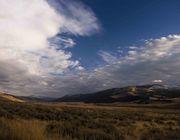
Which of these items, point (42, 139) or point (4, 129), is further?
point (4, 129)

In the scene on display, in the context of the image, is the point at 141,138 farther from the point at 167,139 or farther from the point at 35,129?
the point at 35,129

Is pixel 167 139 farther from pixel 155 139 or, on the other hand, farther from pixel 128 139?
pixel 128 139

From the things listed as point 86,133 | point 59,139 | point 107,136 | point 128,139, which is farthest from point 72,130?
point 59,139

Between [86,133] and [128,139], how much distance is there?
1827 mm

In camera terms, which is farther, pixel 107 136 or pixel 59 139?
pixel 107 136

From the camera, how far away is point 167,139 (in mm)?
14438

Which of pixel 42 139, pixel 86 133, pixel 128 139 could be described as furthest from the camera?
pixel 86 133

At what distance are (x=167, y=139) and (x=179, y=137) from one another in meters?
0.56

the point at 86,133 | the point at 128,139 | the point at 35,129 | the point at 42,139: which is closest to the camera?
the point at 42,139

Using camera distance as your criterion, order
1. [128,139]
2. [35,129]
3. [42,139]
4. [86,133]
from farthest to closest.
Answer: [86,133]
[128,139]
[35,129]
[42,139]

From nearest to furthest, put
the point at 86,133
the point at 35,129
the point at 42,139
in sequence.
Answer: the point at 42,139 < the point at 35,129 < the point at 86,133

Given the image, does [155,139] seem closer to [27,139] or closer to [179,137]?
[179,137]

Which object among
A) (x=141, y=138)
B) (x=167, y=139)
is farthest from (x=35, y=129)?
(x=167, y=139)

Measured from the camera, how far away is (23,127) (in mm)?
11445
